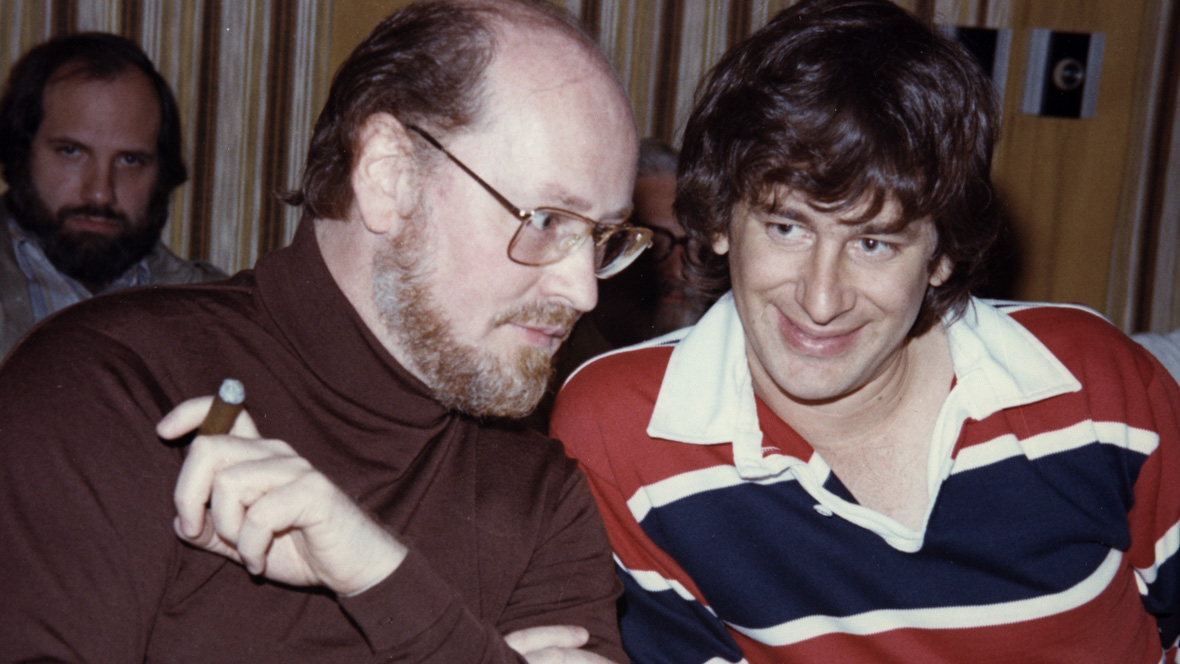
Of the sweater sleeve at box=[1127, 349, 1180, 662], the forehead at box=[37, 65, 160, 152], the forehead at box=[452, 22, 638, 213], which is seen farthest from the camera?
the forehead at box=[37, 65, 160, 152]

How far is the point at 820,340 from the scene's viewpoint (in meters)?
1.58

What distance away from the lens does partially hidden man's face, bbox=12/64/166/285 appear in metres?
3.01

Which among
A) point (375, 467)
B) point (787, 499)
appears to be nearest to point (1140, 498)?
point (787, 499)

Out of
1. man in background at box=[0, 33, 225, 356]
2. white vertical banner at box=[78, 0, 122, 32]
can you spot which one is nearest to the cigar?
man in background at box=[0, 33, 225, 356]

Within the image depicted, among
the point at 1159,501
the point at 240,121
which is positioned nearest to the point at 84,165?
the point at 240,121

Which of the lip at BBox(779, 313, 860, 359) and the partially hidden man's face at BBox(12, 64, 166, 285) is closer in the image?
the lip at BBox(779, 313, 860, 359)

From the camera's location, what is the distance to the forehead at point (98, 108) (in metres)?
→ 3.00

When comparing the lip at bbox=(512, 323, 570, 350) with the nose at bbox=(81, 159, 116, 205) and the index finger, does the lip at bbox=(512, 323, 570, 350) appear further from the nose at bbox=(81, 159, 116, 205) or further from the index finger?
the nose at bbox=(81, 159, 116, 205)

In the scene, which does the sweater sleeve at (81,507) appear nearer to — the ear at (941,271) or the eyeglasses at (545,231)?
the eyeglasses at (545,231)

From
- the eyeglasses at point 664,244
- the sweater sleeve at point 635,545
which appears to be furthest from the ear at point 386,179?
the eyeglasses at point 664,244

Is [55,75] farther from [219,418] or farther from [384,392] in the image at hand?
[219,418]

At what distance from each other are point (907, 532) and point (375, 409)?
2.75 ft

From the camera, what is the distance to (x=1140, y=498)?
1604 mm

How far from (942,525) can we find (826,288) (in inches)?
16.7
